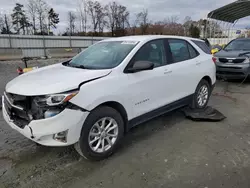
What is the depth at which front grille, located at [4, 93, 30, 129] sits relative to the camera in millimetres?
2703

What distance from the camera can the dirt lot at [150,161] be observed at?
102 inches

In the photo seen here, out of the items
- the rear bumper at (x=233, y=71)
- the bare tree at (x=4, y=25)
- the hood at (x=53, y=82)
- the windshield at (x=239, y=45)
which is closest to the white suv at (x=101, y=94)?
the hood at (x=53, y=82)

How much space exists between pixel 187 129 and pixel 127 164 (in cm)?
163

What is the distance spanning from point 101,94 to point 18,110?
3.66 ft

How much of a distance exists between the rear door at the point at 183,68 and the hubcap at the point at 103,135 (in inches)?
57.1

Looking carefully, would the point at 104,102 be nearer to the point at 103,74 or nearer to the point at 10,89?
the point at 103,74

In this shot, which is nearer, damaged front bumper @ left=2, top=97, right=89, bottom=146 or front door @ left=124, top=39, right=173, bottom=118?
damaged front bumper @ left=2, top=97, right=89, bottom=146

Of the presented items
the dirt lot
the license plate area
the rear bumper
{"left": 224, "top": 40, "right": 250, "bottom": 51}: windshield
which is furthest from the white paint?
{"left": 224, "top": 40, "right": 250, "bottom": 51}: windshield

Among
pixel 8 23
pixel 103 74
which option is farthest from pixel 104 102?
pixel 8 23

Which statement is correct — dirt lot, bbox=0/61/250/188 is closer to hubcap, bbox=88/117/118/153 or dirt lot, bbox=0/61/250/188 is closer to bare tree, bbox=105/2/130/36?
hubcap, bbox=88/117/118/153

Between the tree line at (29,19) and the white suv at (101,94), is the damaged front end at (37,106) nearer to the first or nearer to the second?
the white suv at (101,94)

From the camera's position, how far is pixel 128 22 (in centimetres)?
4428

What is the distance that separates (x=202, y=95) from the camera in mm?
4941

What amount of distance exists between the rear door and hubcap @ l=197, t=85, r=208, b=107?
0.34 metres
